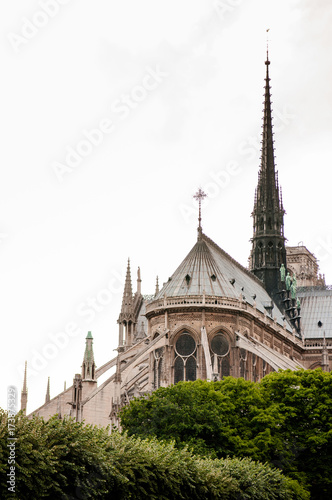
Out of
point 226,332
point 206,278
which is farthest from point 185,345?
point 206,278

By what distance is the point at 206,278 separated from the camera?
252 feet

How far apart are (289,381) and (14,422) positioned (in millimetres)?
31006

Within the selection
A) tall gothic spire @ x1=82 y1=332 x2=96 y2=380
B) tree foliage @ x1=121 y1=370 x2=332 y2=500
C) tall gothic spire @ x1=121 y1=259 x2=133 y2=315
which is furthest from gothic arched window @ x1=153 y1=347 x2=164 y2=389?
tall gothic spire @ x1=121 y1=259 x2=133 y2=315

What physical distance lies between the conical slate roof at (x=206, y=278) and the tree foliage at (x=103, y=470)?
3460 cm

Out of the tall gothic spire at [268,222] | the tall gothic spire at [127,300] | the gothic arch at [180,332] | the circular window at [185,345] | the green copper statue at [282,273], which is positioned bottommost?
the circular window at [185,345]

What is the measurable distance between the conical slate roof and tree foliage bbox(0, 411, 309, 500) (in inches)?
1362

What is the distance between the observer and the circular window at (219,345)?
74125 mm

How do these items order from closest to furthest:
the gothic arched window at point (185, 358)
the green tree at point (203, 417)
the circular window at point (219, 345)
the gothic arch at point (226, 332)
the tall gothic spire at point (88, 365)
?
the green tree at point (203, 417), the gothic arched window at point (185, 358), the circular window at point (219, 345), the gothic arch at point (226, 332), the tall gothic spire at point (88, 365)

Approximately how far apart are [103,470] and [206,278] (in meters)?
47.1

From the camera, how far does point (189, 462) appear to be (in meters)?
36.9

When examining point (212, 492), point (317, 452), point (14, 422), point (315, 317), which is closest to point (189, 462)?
point (212, 492)

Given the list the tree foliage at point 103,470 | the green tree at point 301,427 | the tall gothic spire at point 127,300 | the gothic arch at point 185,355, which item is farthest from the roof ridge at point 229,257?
the tree foliage at point 103,470

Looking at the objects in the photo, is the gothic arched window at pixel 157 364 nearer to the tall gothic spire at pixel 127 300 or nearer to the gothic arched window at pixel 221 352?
the gothic arched window at pixel 221 352

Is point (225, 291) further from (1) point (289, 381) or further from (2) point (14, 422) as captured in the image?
(2) point (14, 422)
